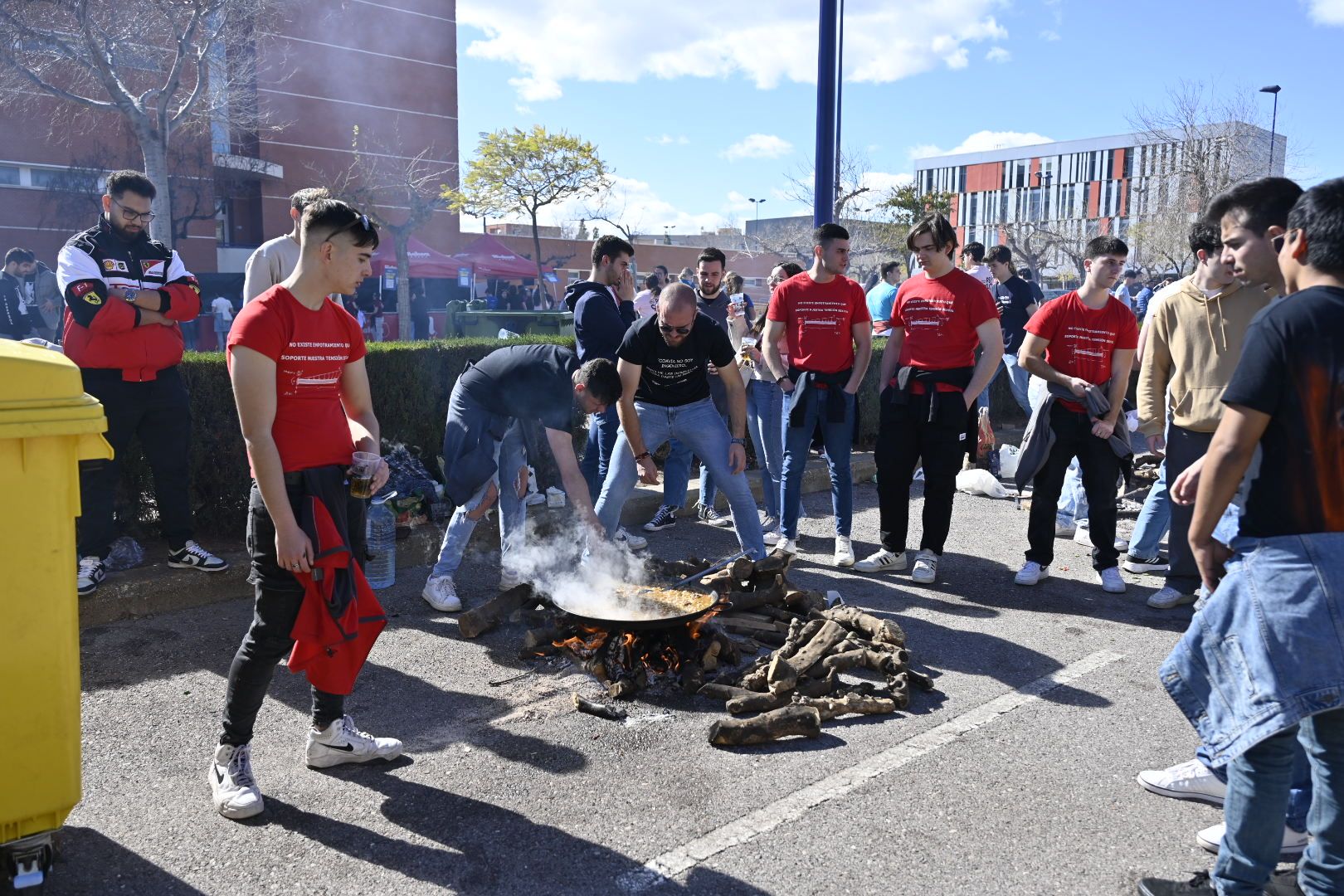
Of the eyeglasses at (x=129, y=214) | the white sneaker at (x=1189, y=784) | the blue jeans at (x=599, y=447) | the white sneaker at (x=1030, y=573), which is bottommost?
the white sneaker at (x=1189, y=784)

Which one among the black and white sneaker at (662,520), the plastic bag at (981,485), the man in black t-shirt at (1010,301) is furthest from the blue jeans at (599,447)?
the man in black t-shirt at (1010,301)

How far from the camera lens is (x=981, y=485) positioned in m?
8.85

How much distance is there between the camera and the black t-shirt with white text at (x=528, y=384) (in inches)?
206

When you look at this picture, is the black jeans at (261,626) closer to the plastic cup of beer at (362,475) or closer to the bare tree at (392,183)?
the plastic cup of beer at (362,475)

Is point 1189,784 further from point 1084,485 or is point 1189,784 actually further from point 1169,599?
point 1084,485

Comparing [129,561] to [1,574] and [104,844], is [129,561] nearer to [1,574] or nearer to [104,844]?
[104,844]

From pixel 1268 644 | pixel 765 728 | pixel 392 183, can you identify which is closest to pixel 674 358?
pixel 765 728

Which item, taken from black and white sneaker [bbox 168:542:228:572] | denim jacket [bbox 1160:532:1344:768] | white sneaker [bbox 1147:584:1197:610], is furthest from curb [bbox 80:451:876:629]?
denim jacket [bbox 1160:532:1344:768]

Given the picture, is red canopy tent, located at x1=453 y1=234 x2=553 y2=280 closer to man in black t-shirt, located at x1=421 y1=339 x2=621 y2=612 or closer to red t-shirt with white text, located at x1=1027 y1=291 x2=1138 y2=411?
man in black t-shirt, located at x1=421 y1=339 x2=621 y2=612

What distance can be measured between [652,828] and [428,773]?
0.90 metres

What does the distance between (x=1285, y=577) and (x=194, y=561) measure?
16.6ft

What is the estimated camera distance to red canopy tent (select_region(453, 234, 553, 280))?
111ft

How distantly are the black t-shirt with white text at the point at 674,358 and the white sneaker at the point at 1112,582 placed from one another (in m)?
2.62

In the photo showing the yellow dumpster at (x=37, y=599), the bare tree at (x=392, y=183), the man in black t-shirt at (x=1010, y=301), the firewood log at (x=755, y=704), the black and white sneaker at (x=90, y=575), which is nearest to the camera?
the yellow dumpster at (x=37, y=599)
